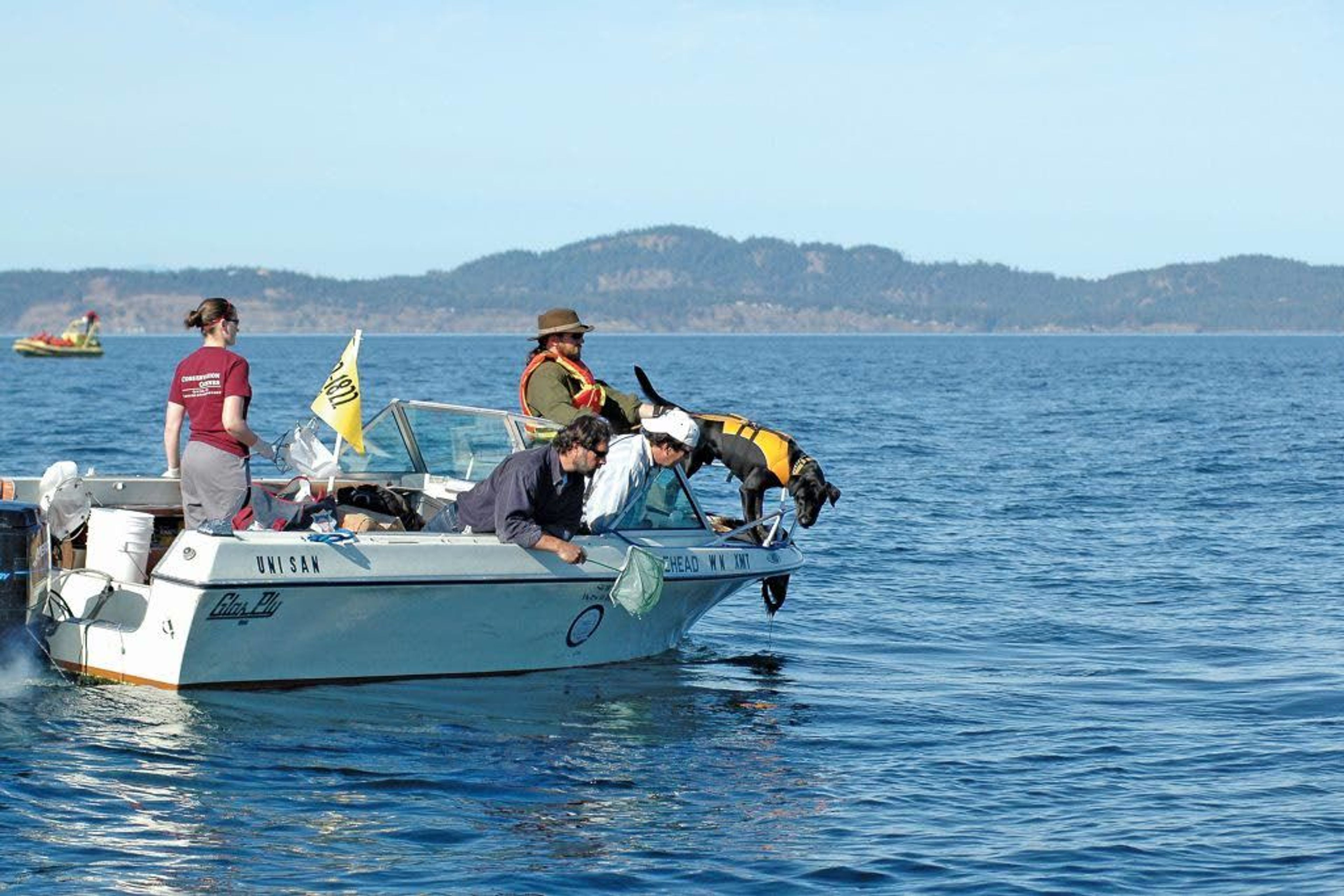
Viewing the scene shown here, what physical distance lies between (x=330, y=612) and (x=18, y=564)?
168 cm

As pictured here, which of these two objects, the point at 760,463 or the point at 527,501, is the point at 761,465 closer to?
the point at 760,463

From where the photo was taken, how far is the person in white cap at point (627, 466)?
1144 cm

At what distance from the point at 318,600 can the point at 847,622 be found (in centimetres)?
600

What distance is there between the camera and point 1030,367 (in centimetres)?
9988

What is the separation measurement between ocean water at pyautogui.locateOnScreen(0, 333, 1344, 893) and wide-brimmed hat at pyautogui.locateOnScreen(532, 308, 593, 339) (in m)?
2.24

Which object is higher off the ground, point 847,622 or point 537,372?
point 537,372

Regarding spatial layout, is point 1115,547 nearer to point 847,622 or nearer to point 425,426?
point 847,622

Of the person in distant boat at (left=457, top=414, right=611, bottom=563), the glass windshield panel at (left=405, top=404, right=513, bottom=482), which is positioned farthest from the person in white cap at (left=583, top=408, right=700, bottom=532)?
the glass windshield panel at (left=405, top=404, right=513, bottom=482)

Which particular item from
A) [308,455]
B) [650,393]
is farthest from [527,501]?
Result: [650,393]

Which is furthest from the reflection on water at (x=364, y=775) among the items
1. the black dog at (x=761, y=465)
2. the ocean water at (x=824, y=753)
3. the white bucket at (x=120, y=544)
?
the black dog at (x=761, y=465)

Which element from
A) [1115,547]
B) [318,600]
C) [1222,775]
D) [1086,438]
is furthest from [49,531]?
[1086,438]

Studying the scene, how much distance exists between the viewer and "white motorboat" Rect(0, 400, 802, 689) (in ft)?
32.2

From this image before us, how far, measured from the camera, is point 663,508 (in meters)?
12.2

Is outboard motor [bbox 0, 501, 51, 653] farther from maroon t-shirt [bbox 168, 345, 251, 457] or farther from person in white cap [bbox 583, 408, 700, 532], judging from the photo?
person in white cap [bbox 583, 408, 700, 532]
